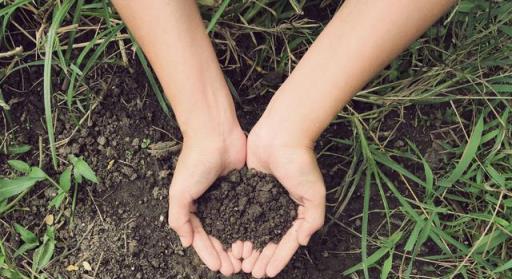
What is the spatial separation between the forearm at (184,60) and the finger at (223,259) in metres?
0.27

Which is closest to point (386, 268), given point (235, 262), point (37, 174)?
point (235, 262)

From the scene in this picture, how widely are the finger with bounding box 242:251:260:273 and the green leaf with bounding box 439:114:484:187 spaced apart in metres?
0.55

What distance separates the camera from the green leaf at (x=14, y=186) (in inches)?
60.2

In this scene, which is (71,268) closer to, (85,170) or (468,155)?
(85,170)

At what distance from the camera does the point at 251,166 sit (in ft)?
4.90

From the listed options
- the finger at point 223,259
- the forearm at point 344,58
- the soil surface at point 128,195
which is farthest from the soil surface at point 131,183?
the forearm at point 344,58

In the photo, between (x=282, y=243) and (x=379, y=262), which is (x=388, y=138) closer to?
(x=379, y=262)

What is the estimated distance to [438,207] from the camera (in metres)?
1.60

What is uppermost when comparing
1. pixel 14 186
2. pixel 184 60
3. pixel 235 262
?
pixel 184 60

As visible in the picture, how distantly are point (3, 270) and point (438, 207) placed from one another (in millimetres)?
1181

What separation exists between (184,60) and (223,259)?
50 centimetres

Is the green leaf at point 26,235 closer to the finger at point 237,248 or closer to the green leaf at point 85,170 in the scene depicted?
the green leaf at point 85,170

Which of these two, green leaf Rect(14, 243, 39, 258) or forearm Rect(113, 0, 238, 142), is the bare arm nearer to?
forearm Rect(113, 0, 238, 142)

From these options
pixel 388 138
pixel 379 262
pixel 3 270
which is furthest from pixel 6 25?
pixel 379 262
